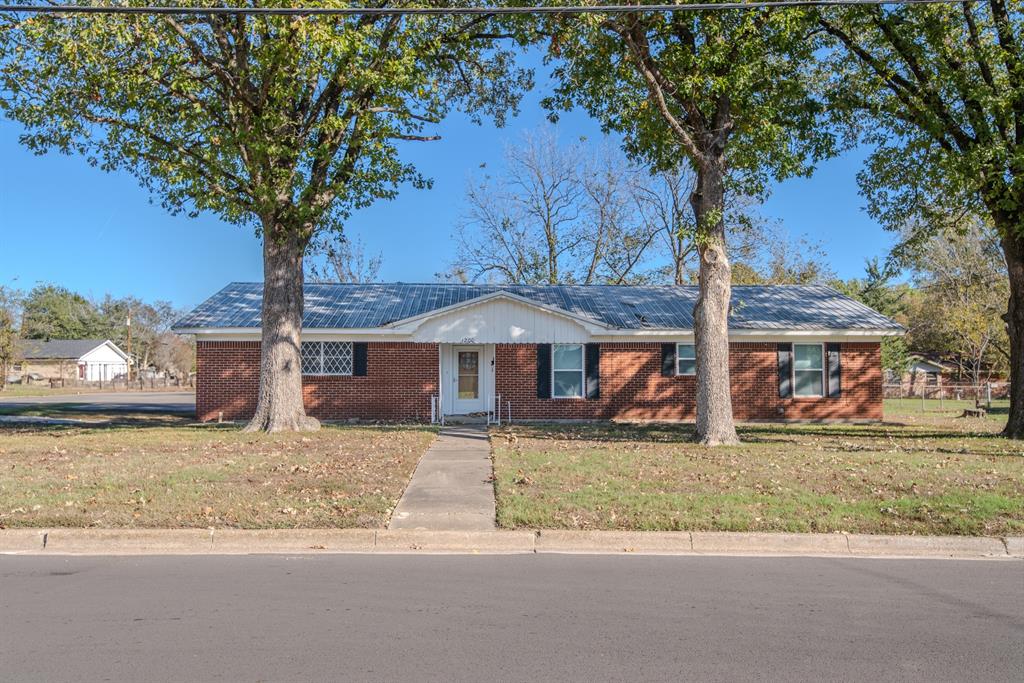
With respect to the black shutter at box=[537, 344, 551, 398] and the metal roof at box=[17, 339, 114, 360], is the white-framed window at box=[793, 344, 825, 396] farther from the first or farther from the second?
the metal roof at box=[17, 339, 114, 360]

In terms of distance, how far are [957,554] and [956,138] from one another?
35.4 feet

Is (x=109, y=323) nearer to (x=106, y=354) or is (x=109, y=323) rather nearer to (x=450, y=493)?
(x=106, y=354)

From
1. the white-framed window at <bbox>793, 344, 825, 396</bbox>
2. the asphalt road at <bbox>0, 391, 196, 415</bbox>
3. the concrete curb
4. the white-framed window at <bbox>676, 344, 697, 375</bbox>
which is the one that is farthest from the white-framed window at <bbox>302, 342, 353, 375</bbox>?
the concrete curb

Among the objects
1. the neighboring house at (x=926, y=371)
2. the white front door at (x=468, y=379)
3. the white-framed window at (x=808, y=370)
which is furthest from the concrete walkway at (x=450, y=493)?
the neighboring house at (x=926, y=371)

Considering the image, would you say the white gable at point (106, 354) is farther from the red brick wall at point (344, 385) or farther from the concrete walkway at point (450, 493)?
the concrete walkway at point (450, 493)

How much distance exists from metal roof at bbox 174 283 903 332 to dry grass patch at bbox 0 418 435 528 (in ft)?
22.5

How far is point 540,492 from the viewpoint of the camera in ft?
28.8

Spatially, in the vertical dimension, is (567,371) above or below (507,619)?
above

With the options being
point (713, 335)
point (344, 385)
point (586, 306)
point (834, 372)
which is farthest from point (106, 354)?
point (713, 335)

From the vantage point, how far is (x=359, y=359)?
20094 millimetres

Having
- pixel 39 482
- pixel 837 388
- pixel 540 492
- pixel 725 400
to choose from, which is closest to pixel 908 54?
pixel 725 400

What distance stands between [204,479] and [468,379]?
1178 cm

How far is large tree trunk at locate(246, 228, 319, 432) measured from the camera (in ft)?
49.3

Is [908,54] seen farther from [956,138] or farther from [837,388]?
[837,388]
